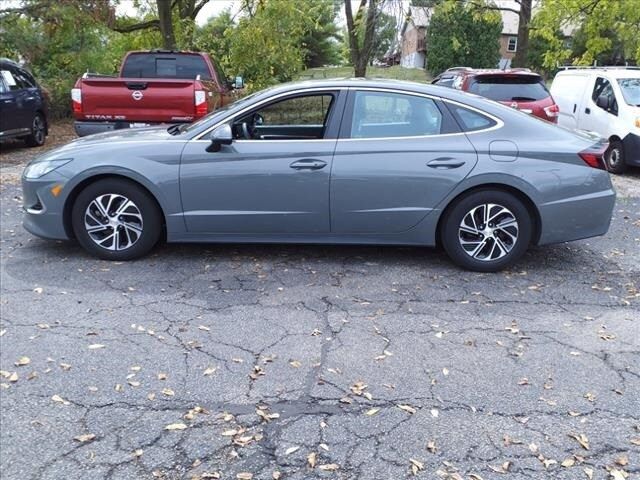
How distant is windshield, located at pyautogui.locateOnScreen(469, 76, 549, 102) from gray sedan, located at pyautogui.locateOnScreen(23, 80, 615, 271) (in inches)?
226

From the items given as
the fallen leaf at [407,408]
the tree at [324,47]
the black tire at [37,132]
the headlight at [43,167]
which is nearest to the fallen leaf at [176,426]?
the fallen leaf at [407,408]

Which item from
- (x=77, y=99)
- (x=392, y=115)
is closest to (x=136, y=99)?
(x=77, y=99)

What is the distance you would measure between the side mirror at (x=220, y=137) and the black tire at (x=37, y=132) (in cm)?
918

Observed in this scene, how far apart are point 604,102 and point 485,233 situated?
7146 mm

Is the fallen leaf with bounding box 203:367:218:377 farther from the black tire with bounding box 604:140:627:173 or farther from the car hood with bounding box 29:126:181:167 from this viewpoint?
the black tire with bounding box 604:140:627:173

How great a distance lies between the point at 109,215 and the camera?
18.1 ft

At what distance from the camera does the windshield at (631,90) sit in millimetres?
10711

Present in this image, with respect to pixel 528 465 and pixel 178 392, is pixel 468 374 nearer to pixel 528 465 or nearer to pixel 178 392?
pixel 528 465

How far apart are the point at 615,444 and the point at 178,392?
2.22m

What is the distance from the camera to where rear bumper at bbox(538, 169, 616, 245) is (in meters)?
5.27

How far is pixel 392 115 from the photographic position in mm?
5371

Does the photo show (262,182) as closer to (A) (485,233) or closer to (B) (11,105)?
(A) (485,233)

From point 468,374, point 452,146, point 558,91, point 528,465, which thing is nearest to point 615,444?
point 528,465

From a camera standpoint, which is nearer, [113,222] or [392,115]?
[392,115]
